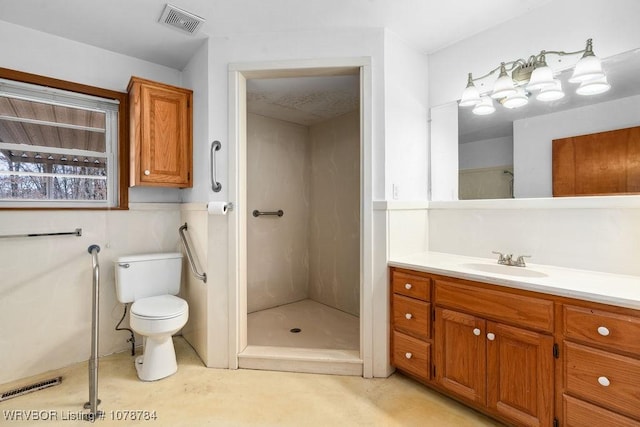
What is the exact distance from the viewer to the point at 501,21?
196 cm

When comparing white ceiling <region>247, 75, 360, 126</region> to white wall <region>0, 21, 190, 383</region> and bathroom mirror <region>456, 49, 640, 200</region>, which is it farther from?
bathroom mirror <region>456, 49, 640, 200</region>

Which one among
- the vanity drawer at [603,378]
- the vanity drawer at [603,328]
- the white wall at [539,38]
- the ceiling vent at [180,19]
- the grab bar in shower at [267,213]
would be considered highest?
the ceiling vent at [180,19]

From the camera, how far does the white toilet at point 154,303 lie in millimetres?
1960

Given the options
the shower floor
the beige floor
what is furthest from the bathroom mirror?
the shower floor

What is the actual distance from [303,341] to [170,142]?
1899mm

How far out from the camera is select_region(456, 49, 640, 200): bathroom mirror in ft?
5.16

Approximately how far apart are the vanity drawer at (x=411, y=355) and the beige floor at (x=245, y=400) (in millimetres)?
130

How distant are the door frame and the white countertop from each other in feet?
1.16

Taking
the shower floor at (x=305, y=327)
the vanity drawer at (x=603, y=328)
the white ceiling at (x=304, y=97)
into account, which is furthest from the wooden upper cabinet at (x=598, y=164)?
the shower floor at (x=305, y=327)

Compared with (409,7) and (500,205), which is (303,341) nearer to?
(500,205)

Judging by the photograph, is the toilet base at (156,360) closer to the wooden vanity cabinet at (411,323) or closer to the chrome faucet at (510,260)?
the wooden vanity cabinet at (411,323)

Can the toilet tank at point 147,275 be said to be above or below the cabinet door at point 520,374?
above

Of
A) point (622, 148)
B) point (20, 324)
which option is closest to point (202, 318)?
point (20, 324)

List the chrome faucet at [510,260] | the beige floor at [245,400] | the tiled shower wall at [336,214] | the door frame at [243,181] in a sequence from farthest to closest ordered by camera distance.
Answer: the tiled shower wall at [336,214], the door frame at [243,181], the chrome faucet at [510,260], the beige floor at [245,400]
